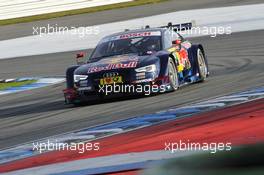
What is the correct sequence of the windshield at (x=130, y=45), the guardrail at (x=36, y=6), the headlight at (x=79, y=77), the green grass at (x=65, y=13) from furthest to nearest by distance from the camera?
1. the green grass at (x=65, y=13)
2. the guardrail at (x=36, y=6)
3. the windshield at (x=130, y=45)
4. the headlight at (x=79, y=77)

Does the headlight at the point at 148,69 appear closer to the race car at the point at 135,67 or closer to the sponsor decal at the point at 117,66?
the race car at the point at 135,67

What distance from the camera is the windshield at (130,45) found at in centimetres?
1296

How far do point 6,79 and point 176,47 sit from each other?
26.9ft

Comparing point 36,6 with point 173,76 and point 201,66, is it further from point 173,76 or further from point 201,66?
point 173,76

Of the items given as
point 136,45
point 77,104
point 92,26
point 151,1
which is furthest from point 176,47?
point 151,1

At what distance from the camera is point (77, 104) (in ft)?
41.4

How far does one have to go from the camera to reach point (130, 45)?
1306cm

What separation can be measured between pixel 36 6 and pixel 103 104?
25158 millimetres

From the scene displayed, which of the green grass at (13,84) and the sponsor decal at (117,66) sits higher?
the sponsor decal at (117,66)

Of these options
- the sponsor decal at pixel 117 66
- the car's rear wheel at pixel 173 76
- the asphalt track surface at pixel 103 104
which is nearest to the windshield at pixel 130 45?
the car's rear wheel at pixel 173 76

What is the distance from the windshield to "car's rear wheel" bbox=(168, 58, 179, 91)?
0.56m

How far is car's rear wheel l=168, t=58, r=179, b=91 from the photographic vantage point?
40.3 ft

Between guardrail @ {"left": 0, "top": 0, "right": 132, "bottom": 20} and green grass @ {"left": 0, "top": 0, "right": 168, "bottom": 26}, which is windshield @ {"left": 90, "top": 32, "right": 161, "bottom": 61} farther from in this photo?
green grass @ {"left": 0, "top": 0, "right": 168, "bottom": 26}

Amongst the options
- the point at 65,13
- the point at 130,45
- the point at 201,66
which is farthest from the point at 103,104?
the point at 65,13
